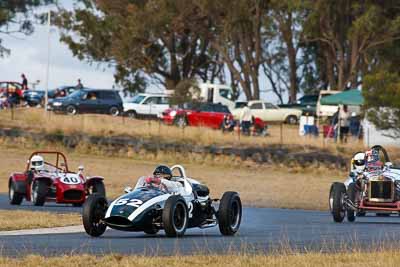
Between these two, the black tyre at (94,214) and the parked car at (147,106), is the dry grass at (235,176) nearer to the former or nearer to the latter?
the black tyre at (94,214)

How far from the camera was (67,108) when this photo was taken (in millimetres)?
65750

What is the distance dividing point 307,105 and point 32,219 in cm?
5258

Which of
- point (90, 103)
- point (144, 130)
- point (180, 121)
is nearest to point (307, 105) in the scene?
point (90, 103)

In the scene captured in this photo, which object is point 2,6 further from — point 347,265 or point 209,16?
point 347,265

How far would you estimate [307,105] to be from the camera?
249 feet

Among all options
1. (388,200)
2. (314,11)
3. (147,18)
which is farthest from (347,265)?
(147,18)

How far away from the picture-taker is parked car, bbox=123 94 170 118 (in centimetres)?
6794

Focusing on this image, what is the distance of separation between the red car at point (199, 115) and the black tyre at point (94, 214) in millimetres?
40471

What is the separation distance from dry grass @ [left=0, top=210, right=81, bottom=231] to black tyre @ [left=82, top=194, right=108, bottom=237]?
8.23 feet

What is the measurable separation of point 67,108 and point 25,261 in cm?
5089

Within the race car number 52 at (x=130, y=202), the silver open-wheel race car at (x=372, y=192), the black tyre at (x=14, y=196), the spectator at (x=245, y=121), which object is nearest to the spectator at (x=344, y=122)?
the spectator at (x=245, y=121)

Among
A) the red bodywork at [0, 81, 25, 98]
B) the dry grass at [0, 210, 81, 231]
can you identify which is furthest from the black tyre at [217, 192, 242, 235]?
the red bodywork at [0, 81, 25, 98]

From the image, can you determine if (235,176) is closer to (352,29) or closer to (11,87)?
(352,29)

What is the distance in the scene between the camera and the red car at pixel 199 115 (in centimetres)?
6162
